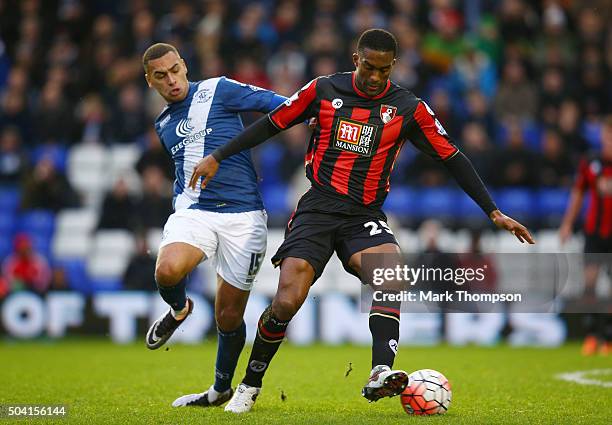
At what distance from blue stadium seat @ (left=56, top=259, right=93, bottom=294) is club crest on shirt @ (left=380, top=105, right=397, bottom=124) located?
8.90 meters

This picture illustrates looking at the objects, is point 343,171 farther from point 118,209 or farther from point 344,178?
point 118,209

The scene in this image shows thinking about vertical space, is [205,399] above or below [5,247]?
above

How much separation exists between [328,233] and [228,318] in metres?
1.02

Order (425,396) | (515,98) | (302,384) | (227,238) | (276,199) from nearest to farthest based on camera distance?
(425,396) → (227,238) → (302,384) → (276,199) → (515,98)

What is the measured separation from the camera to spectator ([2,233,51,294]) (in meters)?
13.6

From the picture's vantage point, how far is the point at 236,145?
6.27 m

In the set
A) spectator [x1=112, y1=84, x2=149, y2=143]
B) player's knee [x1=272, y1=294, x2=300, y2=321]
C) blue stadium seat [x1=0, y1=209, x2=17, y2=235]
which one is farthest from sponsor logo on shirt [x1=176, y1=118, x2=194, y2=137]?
spectator [x1=112, y1=84, x2=149, y2=143]

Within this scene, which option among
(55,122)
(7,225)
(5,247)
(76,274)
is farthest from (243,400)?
(55,122)

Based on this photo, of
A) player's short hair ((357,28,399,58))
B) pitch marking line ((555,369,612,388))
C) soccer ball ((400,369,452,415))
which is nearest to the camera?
player's short hair ((357,28,399,58))

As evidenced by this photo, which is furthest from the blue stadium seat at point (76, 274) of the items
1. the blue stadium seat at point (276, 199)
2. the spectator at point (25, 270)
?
the blue stadium seat at point (276, 199)

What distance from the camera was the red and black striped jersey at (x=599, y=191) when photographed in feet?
36.6

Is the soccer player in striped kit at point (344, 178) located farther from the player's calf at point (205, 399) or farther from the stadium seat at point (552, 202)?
the stadium seat at point (552, 202)

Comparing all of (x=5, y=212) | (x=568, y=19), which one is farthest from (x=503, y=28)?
(x=5, y=212)

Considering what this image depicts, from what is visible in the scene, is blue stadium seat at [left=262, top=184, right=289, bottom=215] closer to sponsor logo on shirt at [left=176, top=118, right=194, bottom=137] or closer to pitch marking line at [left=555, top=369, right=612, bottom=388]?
pitch marking line at [left=555, top=369, right=612, bottom=388]
